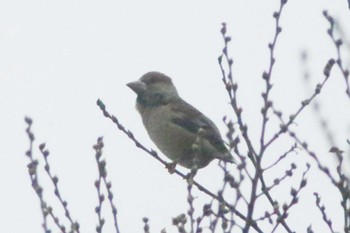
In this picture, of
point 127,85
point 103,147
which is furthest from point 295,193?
point 127,85

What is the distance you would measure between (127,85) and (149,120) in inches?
22.0

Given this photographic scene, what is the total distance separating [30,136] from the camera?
447 centimetres

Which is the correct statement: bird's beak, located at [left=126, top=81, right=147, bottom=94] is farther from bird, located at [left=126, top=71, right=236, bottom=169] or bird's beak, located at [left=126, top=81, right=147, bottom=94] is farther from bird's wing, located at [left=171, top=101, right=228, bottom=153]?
bird's wing, located at [left=171, top=101, right=228, bottom=153]

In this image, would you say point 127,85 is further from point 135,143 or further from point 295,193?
point 295,193

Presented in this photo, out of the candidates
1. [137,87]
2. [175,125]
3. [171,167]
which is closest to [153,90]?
[137,87]

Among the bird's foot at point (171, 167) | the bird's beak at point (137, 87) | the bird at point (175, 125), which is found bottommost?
the bird's foot at point (171, 167)

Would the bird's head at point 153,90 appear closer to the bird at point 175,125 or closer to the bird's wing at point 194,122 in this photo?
the bird at point 175,125

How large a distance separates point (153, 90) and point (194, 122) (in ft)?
2.34

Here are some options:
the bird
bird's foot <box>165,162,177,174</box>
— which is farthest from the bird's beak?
bird's foot <box>165,162,177,174</box>

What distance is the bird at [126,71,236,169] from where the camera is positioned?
754 cm

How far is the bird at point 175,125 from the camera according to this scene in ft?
24.7

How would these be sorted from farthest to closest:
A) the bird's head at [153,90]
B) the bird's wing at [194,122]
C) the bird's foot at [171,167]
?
the bird's head at [153,90] → the bird's wing at [194,122] → the bird's foot at [171,167]

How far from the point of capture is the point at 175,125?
7.85 meters

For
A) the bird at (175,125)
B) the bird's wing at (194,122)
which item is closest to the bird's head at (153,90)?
the bird at (175,125)
